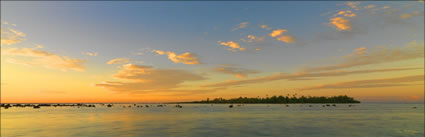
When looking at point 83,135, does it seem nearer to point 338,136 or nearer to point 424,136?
point 338,136

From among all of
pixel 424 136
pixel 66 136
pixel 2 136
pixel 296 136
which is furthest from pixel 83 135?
pixel 424 136

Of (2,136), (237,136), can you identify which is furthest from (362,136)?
(2,136)

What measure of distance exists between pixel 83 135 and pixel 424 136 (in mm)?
37952

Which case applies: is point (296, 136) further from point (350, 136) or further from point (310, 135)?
point (350, 136)

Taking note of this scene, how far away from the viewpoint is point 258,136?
100ft

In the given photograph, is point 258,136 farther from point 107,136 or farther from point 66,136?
point 66,136

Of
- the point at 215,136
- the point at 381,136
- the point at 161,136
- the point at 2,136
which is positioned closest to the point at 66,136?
the point at 2,136

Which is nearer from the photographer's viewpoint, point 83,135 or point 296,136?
point 296,136

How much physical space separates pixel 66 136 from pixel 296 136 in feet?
83.7

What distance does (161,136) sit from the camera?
31344 mm

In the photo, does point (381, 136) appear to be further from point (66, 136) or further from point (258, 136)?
point (66, 136)

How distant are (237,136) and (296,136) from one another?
6.30 metres

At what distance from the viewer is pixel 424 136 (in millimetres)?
31141

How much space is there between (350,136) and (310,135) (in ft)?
13.8
